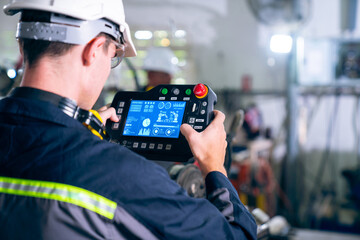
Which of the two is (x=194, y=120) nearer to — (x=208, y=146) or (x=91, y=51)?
(x=208, y=146)

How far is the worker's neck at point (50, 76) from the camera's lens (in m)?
0.67

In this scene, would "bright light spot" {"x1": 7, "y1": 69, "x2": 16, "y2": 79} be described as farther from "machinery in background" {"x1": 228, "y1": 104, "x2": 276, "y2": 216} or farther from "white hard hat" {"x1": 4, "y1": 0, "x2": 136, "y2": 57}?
"machinery in background" {"x1": 228, "y1": 104, "x2": 276, "y2": 216}

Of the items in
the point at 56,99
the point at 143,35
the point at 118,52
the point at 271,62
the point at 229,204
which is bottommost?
the point at 229,204

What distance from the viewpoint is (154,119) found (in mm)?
945

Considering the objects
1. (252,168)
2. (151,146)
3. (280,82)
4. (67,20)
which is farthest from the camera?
(280,82)

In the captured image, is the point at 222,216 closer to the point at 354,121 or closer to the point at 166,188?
the point at 166,188

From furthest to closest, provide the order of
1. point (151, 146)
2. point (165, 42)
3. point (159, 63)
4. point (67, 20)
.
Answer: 1. point (165, 42)
2. point (159, 63)
3. point (151, 146)
4. point (67, 20)

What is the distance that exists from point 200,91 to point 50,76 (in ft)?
1.23

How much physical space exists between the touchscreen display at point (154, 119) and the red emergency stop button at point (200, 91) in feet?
0.14

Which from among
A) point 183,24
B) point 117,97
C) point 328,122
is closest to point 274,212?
point 328,122

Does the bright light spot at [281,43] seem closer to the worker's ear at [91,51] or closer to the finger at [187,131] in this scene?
the finger at [187,131]

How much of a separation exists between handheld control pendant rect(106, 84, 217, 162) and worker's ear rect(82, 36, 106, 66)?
10.4 inches

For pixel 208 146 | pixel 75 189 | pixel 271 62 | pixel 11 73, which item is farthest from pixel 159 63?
pixel 75 189

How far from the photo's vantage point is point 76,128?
0.65 metres
